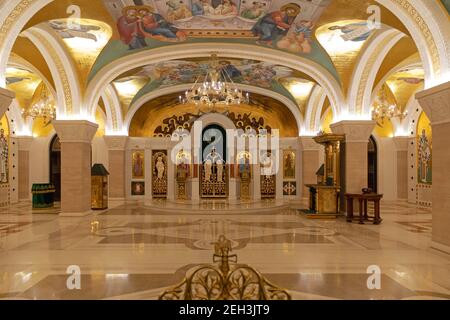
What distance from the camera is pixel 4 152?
15508 mm

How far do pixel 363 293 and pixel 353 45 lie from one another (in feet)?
24.2

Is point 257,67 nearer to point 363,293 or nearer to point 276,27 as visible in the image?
point 276,27

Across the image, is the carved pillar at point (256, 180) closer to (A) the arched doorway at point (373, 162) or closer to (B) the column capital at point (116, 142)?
(A) the arched doorway at point (373, 162)

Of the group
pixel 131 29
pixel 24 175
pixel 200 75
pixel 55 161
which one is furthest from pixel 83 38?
pixel 24 175

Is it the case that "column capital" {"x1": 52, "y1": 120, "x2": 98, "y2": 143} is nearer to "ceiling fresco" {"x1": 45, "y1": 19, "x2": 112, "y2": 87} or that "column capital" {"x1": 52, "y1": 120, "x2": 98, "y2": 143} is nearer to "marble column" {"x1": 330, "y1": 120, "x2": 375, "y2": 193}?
"ceiling fresco" {"x1": 45, "y1": 19, "x2": 112, "y2": 87}

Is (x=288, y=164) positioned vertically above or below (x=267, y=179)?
above

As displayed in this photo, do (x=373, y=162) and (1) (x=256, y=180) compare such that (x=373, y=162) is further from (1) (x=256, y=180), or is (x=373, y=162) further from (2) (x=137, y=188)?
(2) (x=137, y=188)

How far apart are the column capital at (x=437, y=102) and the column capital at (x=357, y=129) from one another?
4.12m

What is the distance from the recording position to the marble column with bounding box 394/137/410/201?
16344 mm

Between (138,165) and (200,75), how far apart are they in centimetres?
A: 563

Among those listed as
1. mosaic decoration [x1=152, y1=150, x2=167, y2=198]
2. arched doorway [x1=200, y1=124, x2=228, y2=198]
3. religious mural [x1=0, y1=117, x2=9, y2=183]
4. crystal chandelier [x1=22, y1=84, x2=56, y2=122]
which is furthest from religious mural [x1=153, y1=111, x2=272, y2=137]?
religious mural [x1=0, y1=117, x2=9, y2=183]

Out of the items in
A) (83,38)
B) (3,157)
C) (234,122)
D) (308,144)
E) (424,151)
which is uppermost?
(83,38)

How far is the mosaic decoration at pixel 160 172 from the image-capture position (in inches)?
701

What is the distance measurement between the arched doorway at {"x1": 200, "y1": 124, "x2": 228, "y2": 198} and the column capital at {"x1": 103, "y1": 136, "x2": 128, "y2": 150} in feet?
13.1
